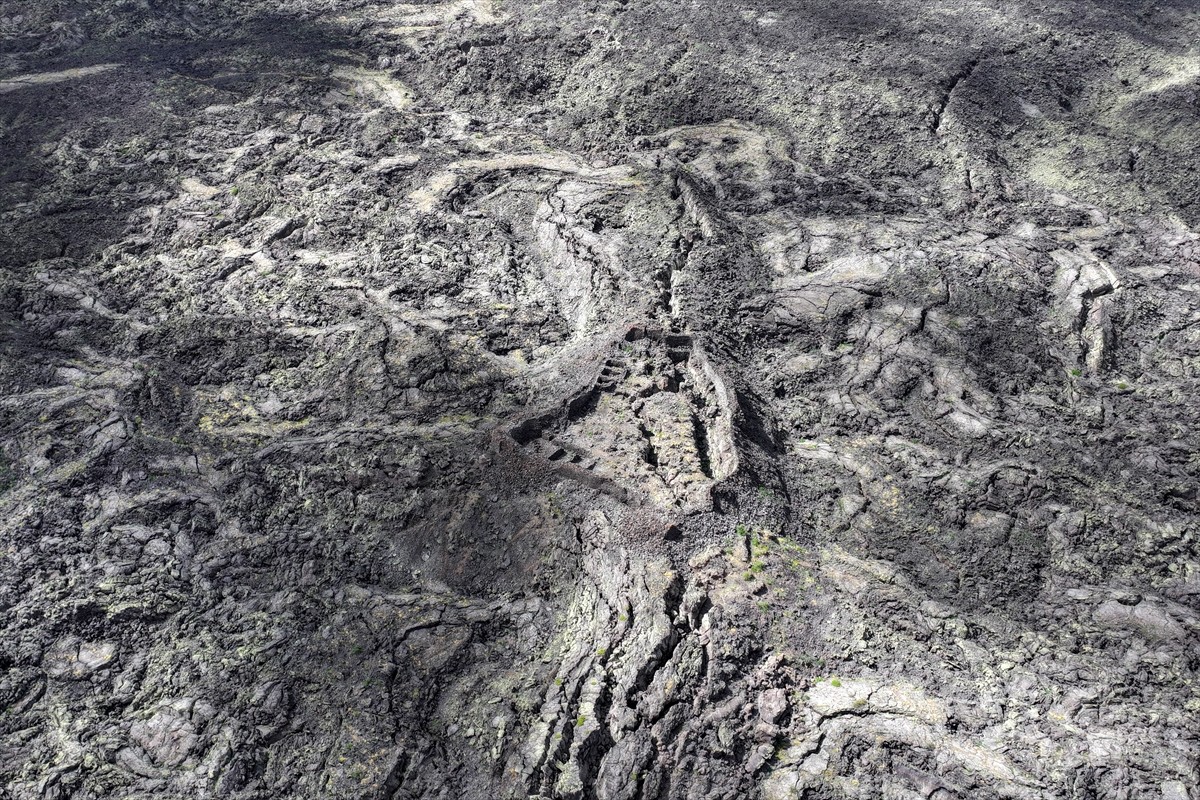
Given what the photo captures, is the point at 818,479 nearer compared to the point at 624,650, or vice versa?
the point at 624,650

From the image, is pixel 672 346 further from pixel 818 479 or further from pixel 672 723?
pixel 672 723

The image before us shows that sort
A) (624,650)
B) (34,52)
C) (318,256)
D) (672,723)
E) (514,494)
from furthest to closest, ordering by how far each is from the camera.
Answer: (34,52) → (318,256) → (514,494) → (624,650) → (672,723)

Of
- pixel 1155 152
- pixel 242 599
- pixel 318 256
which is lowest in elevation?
pixel 242 599

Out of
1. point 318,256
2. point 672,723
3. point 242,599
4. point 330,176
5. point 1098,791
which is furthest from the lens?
point 330,176

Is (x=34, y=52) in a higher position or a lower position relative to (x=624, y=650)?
higher

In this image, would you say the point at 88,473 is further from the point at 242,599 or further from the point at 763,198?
the point at 763,198

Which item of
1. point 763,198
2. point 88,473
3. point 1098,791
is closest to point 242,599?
point 88,473
